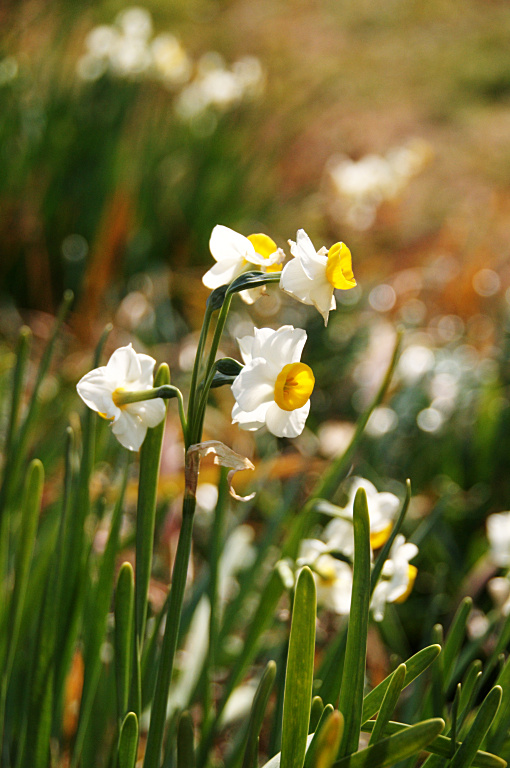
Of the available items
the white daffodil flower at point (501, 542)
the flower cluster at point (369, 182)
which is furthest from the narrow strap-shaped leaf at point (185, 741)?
the flower cluster at point (369, 182)

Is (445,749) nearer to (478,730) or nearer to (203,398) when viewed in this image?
(478,730)

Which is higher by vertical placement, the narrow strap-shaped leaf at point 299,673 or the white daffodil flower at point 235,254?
the white daffodil flower at point 235,254

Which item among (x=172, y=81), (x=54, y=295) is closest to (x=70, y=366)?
(x=54, y=295)

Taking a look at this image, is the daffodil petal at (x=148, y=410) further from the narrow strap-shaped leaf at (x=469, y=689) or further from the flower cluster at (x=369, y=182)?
the flower cluster at (x=369, y=182)

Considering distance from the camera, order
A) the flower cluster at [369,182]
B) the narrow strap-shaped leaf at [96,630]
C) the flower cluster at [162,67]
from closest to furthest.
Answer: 1. the narrow strap-shaped leaf at [96,630]
2. the flower cluster at [369,182]
3. the flower cluster at [162,67]

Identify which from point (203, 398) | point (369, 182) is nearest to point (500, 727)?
point (203, 398)

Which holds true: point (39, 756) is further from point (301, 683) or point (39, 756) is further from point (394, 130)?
point (394, 130)

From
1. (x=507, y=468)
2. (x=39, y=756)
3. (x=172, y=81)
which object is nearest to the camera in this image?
(x=39, y=756)
